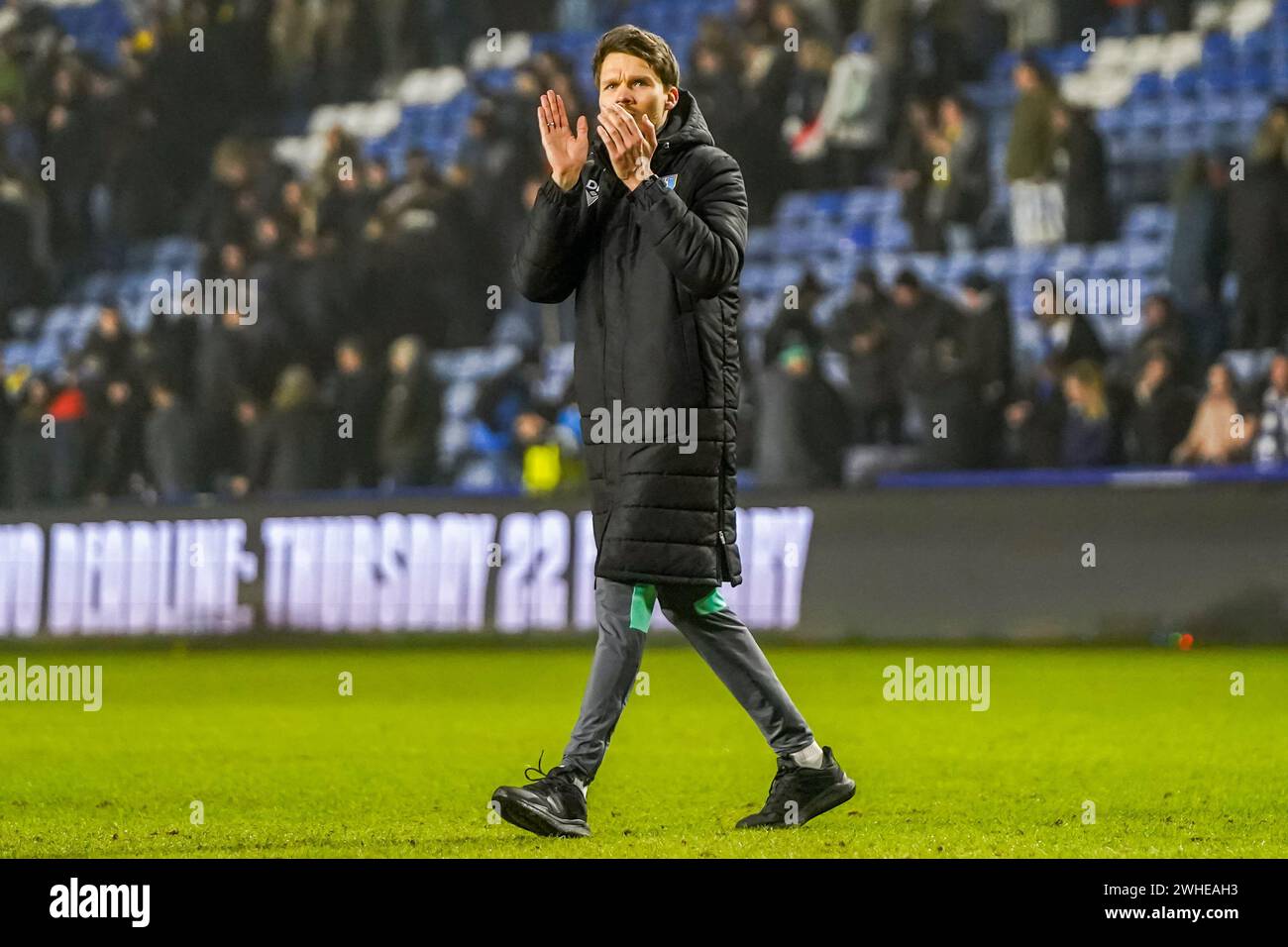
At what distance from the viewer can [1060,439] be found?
1364 cm

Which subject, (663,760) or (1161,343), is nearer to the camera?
(663,760)

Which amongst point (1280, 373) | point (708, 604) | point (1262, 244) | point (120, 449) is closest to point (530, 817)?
point (708, 604)

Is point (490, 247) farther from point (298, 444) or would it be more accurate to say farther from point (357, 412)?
point (298, 444)

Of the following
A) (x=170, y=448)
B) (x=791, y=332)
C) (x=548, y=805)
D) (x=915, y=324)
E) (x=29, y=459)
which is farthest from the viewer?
(x=29, y=459)

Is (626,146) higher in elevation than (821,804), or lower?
higher

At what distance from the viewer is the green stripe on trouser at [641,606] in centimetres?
529

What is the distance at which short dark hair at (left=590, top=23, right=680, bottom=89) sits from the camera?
526cm

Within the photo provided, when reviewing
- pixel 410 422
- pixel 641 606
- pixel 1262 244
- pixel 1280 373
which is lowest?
pixel 641 606

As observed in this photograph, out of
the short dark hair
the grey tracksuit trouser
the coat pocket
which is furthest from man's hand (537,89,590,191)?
the grey tracksuit trouser

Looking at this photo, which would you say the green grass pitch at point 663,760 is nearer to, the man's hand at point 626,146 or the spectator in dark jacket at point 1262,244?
the man's hand at point 626,146

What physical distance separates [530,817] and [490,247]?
11871mm

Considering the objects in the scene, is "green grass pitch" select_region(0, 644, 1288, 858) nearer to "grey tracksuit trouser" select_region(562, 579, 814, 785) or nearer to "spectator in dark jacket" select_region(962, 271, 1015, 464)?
"grey tracksuit trouser" select_region(562, 579, 814, 785)

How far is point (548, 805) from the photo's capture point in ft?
17.0

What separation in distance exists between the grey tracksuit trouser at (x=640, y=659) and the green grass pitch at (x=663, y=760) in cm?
27
